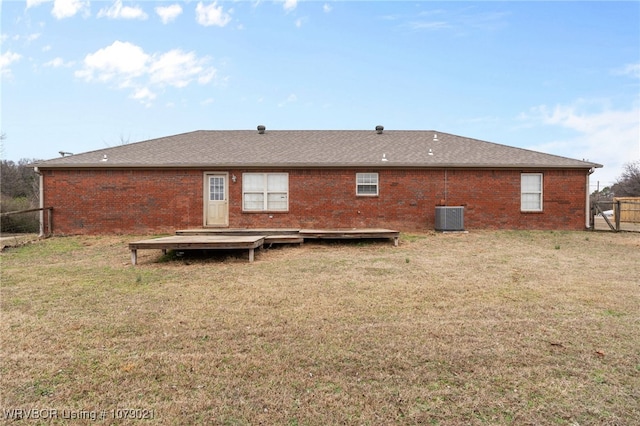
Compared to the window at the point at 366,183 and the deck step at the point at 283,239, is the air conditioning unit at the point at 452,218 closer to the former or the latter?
the window at the point at 366,183

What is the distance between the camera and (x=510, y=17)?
1165cm

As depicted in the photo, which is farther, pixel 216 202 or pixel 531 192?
pixel 531 192

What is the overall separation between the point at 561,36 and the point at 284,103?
1281cm

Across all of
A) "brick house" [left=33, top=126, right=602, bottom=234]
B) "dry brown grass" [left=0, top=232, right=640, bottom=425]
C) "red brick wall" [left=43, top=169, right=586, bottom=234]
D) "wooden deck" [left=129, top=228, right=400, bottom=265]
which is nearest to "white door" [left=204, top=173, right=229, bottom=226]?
"brick house" [left=33, top=126, right=602, bottom=234]

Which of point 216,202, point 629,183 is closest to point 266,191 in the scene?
point 216,202

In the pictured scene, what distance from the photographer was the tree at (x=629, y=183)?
31.7 metres

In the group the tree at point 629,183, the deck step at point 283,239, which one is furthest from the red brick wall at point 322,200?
the tree at point 629,183

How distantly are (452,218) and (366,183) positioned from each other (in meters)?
3.43

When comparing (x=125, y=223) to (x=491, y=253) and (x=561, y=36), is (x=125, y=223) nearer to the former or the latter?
(x=491, y=253)

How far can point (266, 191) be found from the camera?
1302 cm

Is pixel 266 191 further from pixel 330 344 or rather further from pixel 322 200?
pixel 330 344

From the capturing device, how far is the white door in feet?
42.5

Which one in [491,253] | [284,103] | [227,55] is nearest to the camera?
[491,253]

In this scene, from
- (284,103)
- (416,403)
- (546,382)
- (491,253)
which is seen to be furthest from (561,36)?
(416,403)
